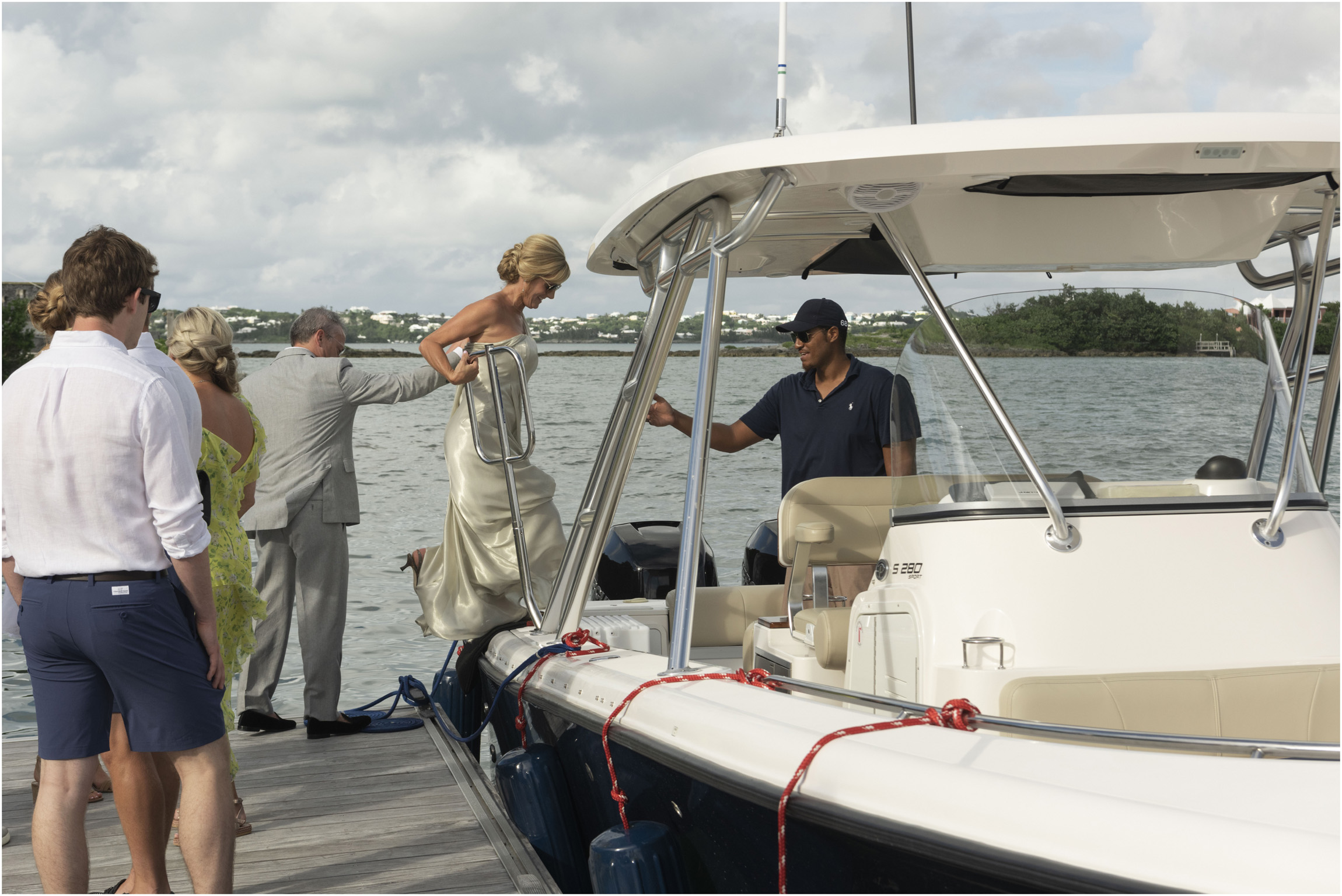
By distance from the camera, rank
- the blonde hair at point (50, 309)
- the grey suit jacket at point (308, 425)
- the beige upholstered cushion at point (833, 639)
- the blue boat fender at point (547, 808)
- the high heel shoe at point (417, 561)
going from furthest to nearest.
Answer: the high heel shoe at point (417, 561) < the grey suit jacket at point (308, 425) < the blue boat fender at point (547, 808) < the blonde hair at point (50, 309) < the beige upholstered cushion at point (833, 639)

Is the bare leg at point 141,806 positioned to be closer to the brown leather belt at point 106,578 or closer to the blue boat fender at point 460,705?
the brown leather belt at point 106,578

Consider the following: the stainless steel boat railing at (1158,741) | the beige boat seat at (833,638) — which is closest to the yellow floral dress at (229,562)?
the beige boat seat at (833,638)

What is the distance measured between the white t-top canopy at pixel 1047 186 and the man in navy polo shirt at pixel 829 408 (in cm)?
108

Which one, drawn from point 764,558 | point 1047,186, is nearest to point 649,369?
point 1047,186

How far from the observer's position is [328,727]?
476 centimetres

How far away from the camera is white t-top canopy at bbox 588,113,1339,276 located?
2.13 meters

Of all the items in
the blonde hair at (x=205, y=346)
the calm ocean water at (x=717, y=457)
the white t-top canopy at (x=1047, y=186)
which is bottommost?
the calm ocean water at (x=717, y=457)

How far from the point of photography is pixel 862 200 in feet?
8.15

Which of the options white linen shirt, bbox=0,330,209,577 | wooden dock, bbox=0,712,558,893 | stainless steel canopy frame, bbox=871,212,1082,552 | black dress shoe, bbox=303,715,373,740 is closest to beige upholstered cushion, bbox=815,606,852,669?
stainless steel canopy frame, bbox=871,212,1082,552

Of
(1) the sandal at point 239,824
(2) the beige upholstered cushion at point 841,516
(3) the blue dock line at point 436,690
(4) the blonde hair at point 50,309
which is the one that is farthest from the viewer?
(2) the beige upholstered cushion at point 841,516

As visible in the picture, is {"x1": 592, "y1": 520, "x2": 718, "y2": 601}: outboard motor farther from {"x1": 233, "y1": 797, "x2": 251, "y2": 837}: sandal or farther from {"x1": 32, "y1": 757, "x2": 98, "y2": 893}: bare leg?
{"x1": 32, "y1": 757, "x2": 98, "y2": 893}: bare leg

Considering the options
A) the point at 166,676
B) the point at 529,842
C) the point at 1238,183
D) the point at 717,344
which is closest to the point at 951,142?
the point at 717,344

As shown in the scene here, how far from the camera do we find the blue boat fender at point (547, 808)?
3160 millimetres

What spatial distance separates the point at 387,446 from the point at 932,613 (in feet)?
114
